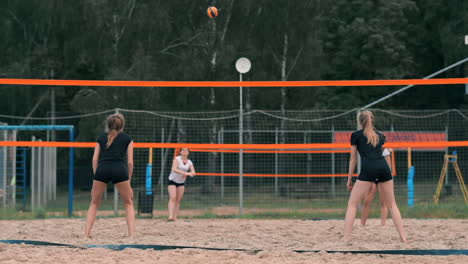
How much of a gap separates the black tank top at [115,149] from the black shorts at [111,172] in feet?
0.18

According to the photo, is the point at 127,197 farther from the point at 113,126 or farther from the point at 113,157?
the point at 113,126

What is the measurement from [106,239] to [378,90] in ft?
62.5

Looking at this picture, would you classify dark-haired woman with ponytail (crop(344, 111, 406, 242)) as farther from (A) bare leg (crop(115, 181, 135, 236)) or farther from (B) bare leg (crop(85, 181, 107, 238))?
(B) bare leg (crop(85, 181, 107, 238))

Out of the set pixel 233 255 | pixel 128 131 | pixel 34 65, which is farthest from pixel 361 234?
pixel 34 65

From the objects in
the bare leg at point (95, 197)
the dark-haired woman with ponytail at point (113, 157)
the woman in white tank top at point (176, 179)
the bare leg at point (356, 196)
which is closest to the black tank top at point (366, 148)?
the bare leg at point (356, 196)

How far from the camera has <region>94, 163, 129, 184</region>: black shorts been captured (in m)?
6.68

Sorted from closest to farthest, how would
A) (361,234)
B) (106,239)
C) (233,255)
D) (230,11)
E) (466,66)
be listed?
(233,255), (106,239), (361,234), (230,11), (466,66)

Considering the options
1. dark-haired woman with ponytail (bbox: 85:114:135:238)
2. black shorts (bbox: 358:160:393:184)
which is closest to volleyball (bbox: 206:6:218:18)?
dark-haired woman with ponytail (bbox: 85:114:135:238)

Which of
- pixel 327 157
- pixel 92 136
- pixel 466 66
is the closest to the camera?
pixel 327 157

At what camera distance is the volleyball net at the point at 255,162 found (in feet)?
44.0

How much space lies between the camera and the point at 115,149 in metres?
6.71

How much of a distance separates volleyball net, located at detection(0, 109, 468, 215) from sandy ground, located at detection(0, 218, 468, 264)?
269 centimetres

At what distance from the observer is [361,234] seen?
7.73 meters

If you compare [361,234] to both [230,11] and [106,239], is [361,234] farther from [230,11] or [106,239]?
[230,11]
